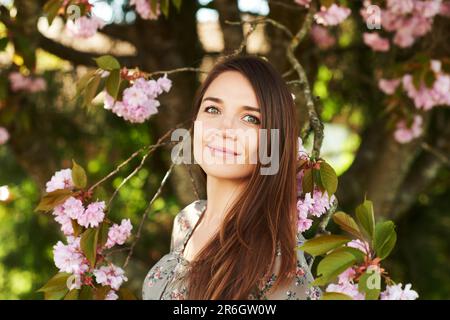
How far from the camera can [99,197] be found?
1.78 metres

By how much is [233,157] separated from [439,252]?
2.64 meters

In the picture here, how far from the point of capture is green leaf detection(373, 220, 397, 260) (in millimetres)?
1347

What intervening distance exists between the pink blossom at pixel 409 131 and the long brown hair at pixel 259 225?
4.71 ft

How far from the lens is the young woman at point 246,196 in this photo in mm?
1433

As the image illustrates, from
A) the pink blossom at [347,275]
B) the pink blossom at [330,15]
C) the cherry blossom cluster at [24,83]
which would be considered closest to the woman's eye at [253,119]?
the pink blossom at [347,275]

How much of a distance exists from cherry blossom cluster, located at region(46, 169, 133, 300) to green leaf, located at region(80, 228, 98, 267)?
0.06 feet

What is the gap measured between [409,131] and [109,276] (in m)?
1.60

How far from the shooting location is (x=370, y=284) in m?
1.31

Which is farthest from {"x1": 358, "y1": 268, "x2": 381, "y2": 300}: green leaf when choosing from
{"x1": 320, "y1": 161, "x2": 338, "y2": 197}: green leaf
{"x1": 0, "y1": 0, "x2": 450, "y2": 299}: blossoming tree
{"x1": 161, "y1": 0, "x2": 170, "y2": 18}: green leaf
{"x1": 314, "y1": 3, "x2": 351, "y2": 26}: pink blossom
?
{"x1": 314, "y1": 3, "x2": 351, "y2": 26}: pink blossom

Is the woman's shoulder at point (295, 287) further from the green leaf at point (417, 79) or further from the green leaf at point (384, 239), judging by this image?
the green leaf at point (417, 79)

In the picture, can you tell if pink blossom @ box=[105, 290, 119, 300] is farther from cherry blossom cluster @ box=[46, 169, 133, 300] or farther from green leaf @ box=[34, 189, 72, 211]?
green leaf @ box=[34, 189, 72, 211]

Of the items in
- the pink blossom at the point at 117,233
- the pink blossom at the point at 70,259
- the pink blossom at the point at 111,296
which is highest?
the pink blossom at the point at 117,233

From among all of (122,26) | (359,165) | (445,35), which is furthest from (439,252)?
(122,26)
